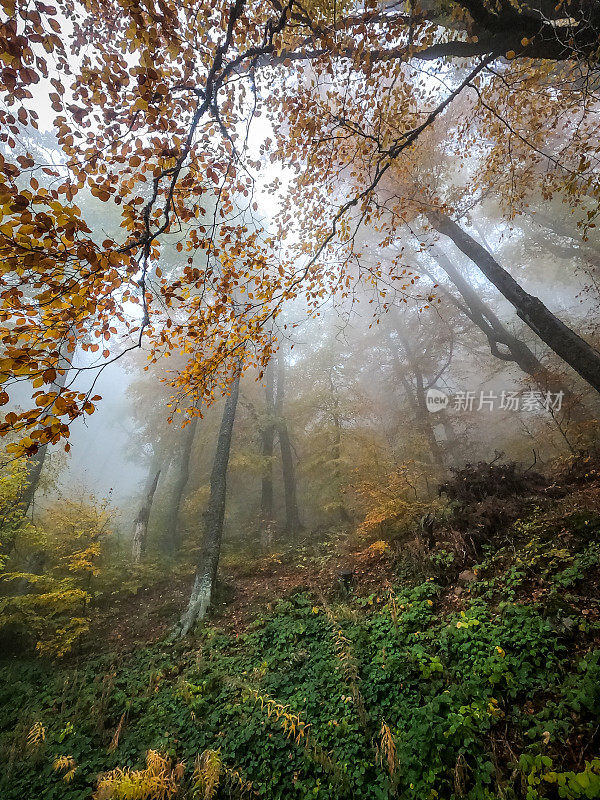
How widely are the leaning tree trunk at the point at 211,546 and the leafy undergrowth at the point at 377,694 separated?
706 millimetres

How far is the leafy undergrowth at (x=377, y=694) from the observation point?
107 inches

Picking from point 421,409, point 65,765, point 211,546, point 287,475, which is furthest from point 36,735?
point 421,409

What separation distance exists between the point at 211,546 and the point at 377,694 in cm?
497

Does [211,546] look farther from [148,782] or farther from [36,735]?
[148,782]

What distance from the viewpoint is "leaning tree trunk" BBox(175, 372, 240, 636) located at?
679 centimetres

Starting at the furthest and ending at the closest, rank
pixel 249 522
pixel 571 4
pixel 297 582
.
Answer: pixel 249 522 < pixel 297 582 < pixel 571 4

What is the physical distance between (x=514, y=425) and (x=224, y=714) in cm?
1792

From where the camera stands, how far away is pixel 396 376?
1608 cm

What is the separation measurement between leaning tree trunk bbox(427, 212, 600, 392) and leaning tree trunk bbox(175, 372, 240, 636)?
20.4 ft

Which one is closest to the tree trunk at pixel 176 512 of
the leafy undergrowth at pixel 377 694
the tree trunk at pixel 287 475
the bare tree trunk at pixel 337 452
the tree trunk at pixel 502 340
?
the tree trunk at pixel 287 475

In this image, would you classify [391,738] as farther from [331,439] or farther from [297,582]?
[331,439]

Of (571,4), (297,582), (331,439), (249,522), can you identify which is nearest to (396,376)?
(331,439)

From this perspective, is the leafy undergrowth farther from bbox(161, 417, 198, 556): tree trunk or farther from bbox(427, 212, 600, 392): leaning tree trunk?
bbox(161, 417, 198, 556): tree trunk

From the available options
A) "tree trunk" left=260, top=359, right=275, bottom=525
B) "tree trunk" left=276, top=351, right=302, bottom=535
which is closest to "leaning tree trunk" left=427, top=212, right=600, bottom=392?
"tree trunk" left=276, top=351, right=302, bottom=535
